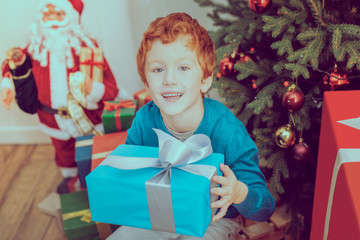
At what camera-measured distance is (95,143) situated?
1.45m

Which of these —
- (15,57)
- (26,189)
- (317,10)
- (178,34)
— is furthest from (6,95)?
(317,10)

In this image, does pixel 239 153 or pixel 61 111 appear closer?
pixel 239 153

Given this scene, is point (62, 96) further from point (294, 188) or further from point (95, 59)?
point (294, 188)

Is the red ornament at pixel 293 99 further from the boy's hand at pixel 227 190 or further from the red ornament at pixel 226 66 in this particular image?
the boy's hand at pixel 227 190

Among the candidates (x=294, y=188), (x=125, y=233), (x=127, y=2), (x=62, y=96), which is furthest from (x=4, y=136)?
(x=294, y=188)

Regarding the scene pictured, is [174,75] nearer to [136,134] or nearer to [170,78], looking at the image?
[170,78]

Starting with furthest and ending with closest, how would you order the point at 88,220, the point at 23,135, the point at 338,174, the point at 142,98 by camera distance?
the point at 23,135 < the point at 142,98 < the point at 88,220 < the point at 338,174

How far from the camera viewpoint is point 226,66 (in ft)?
4.90

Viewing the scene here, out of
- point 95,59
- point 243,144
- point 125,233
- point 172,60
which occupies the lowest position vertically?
point 125,233

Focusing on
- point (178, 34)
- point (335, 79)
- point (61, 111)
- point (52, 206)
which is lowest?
point (52, 206)

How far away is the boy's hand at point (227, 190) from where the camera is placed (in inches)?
32.6

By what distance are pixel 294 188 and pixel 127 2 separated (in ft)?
4.07

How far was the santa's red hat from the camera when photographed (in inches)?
64.3

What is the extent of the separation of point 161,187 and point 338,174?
39cm
